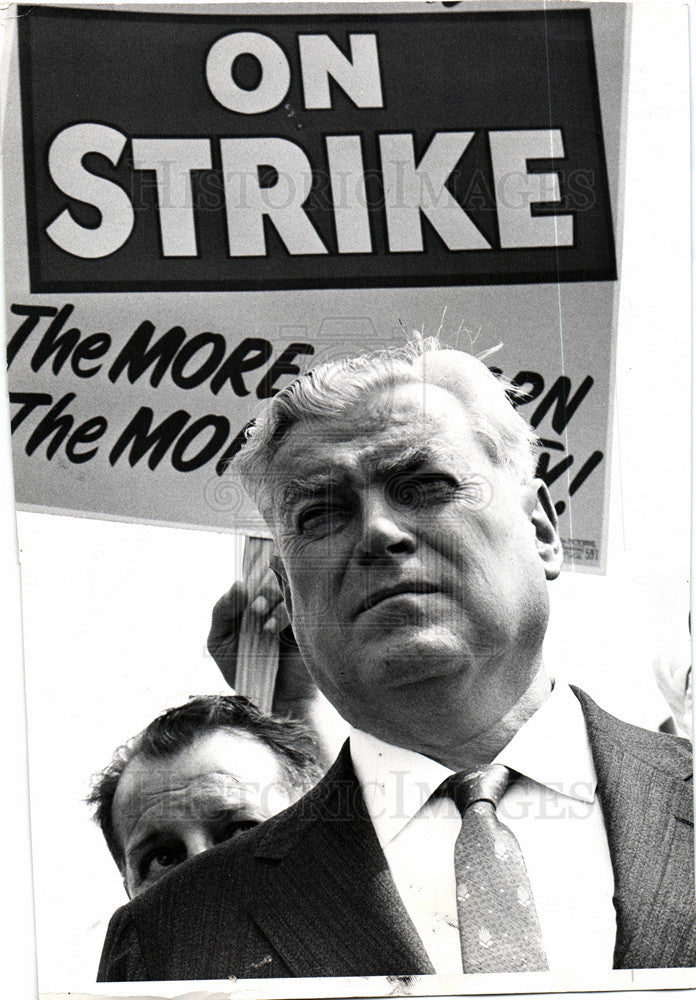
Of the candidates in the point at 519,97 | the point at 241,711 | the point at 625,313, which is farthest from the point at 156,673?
the point at 519,97

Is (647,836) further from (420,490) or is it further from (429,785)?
(420,490)

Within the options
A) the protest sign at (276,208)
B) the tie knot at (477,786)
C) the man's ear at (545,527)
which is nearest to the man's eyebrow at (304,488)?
the protest sign at (276,208)

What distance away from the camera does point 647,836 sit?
58.4 inches

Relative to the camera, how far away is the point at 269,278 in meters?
1.56

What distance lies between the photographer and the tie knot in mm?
1474

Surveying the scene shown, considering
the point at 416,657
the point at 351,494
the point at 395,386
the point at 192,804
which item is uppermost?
the point at 395,386

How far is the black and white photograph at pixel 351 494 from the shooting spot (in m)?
1.46

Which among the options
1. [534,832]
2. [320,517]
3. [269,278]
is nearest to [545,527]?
[320,517]

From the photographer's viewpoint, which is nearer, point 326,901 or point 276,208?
point 326,901

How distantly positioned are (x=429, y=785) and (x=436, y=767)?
26 mm

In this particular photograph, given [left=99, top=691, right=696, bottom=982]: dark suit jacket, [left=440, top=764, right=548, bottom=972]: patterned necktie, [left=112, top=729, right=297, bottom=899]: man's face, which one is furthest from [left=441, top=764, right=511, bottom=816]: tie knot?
[left=112, top=729, right=297, bottom=899]: man's face

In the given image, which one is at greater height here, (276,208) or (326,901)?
(276,208)

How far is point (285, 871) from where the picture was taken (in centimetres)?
146

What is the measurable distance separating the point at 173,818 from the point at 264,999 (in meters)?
0.27
